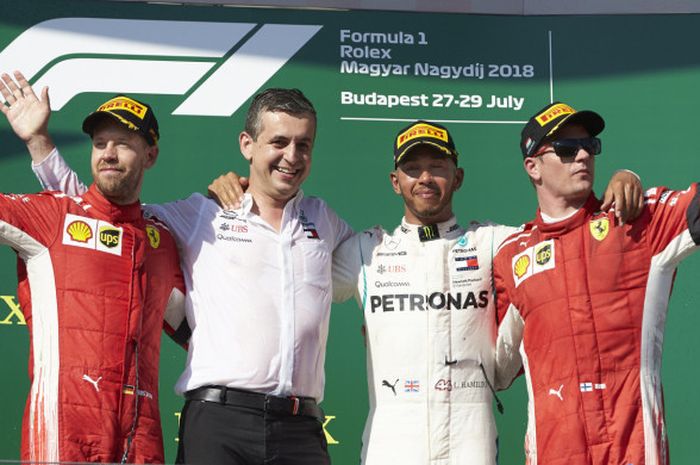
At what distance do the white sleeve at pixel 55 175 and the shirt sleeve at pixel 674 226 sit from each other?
168 centimetres

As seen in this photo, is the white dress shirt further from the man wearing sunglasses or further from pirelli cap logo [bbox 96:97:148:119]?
the man wearing sunglasses

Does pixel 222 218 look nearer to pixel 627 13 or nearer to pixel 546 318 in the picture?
pixel 546 318

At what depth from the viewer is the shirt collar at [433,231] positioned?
382 cm

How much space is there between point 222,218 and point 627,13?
2.49m

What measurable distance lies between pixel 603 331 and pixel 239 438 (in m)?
1.06

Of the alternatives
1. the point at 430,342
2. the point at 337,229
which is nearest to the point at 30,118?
the point at 337,229

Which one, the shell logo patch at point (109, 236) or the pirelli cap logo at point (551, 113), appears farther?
the pirelli cap logo at point (551, 113)

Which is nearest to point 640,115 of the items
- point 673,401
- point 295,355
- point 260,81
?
point 673,401

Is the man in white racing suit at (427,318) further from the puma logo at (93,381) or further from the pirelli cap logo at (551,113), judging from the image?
the puma logo at (93,381)

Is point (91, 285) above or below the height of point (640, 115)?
below

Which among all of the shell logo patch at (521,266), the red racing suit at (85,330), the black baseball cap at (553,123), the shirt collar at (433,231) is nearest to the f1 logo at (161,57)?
the shirt collar at (433,231)

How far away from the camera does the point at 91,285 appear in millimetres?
3406

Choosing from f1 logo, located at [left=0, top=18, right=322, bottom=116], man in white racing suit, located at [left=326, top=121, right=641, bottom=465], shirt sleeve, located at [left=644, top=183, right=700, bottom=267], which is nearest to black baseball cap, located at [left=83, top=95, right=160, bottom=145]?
man in white racing suit, located at [left=326, top=121, right=641, bottom=465]

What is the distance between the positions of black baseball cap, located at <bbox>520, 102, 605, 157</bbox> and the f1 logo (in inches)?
74.0
